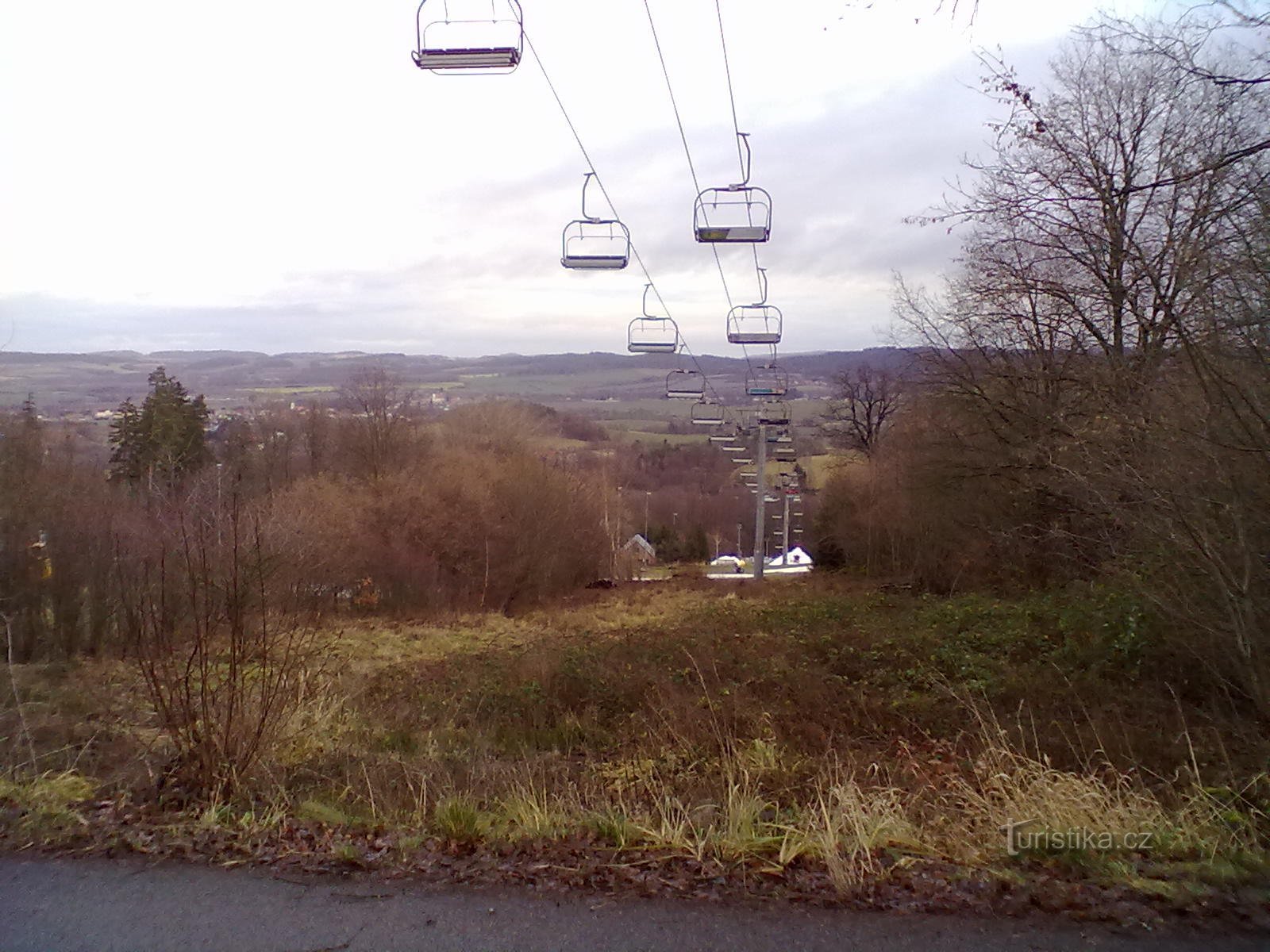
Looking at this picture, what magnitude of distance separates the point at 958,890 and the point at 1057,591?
54.8 feet

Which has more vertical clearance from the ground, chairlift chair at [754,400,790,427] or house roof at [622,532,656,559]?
chairlift chair at [754,400,790,427]

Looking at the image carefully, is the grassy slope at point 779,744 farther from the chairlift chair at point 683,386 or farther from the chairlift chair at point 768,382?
the chairlift chair at point 683,386

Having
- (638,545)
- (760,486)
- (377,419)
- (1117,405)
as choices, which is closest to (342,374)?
(377,419)

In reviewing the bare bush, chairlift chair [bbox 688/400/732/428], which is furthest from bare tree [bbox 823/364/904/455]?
the bare bush

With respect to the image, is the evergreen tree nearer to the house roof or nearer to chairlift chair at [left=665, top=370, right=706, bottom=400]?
chairlift chair at [left=665, top=370, right=706, bottom=400]

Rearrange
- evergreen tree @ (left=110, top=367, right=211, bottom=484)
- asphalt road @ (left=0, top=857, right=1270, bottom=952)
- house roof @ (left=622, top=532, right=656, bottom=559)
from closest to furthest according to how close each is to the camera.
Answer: asphalt road @ (left=0, top=857, right=1270, bottom=952), evergreen tree @ (left=110, top=367, right=211, bottom=484), house roof @ (left=622, top=532, right=656, bottom=559)

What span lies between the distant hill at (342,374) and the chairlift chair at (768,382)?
10.1 feet

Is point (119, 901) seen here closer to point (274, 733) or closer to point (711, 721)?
point (274, 733)

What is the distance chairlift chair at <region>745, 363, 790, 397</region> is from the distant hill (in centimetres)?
309

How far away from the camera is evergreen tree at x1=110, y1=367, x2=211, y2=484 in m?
24.5

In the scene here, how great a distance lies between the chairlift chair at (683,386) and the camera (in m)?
25.0

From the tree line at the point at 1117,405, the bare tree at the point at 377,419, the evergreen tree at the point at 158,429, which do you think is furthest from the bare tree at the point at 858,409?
the evergreen tree at the point at 158,429

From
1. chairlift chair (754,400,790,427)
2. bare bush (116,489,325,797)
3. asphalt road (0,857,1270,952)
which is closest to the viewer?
asphalt road (0,857,1270,952)

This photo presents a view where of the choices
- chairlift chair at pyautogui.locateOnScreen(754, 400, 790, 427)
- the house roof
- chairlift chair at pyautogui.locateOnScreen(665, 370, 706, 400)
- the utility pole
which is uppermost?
chairlift chair at pyautogui.locateOnScreen(665, 370, 706, 400)
